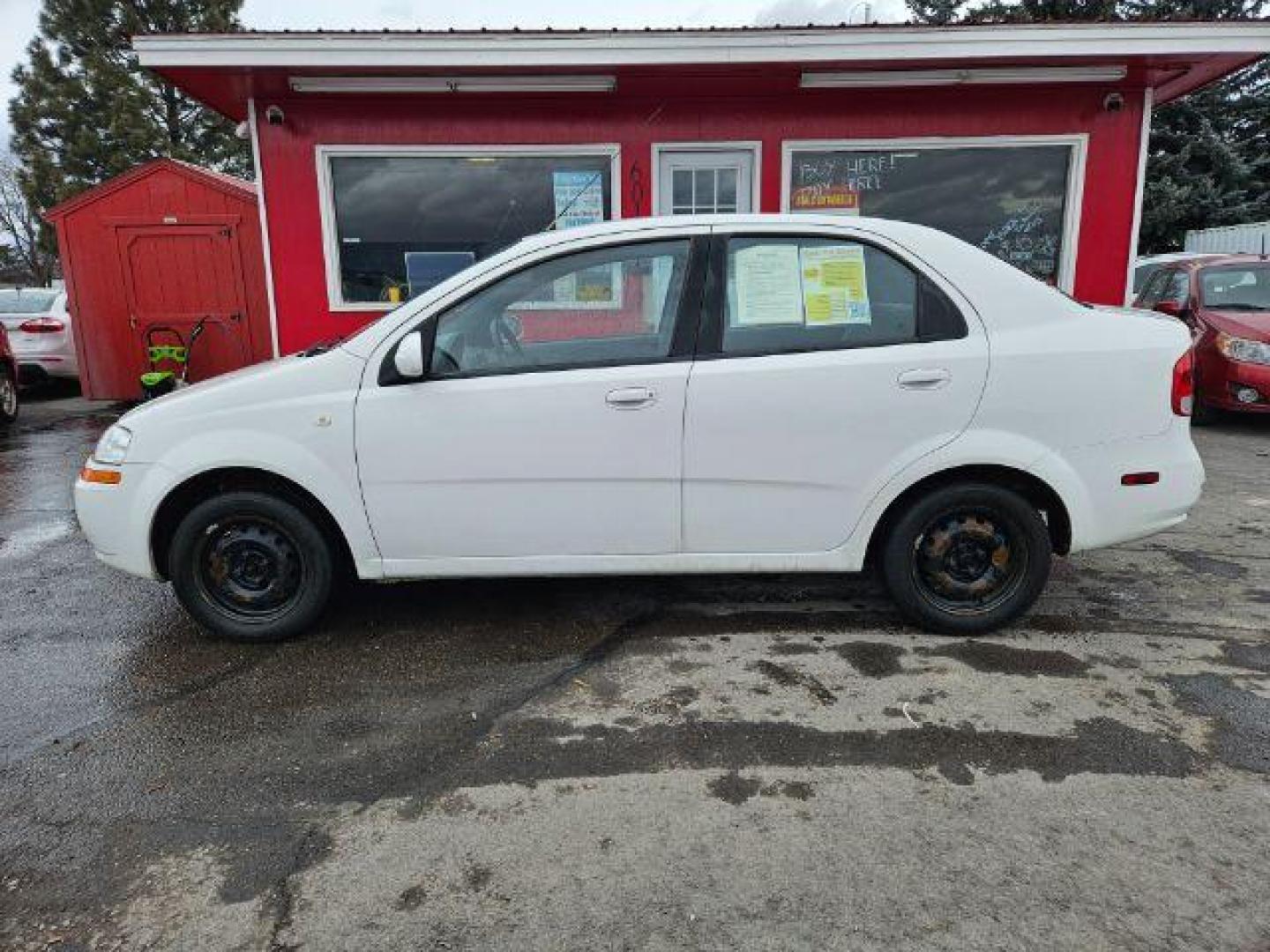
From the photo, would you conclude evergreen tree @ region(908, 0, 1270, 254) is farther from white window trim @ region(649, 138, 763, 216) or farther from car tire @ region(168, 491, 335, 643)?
car tire @ region(168, 491, 335, 643)

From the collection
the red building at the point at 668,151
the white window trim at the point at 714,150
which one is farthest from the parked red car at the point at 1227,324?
the white window trim at the point at 714,150

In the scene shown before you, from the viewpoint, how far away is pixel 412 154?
716 cm

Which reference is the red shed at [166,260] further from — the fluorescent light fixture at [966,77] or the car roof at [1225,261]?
the car roof at [1225,261]

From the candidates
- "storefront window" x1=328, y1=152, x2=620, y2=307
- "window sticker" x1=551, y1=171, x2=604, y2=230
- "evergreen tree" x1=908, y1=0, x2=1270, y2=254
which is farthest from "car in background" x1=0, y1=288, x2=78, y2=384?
"evergreen tree" x1=908, y1=0, x2=1270, y2=254

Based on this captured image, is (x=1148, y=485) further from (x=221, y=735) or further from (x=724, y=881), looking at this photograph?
(x=221, y=735)

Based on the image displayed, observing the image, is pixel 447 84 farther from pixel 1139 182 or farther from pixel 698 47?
pixel 1139 182

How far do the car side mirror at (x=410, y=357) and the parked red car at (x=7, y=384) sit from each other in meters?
8.45

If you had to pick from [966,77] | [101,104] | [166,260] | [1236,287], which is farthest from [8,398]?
[101,104]

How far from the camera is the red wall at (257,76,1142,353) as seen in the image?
705 centimetres

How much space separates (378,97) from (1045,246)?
5.79 metres

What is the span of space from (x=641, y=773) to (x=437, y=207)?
5.96 m

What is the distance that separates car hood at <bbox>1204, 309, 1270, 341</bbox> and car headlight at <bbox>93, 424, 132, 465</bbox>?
8835 mm

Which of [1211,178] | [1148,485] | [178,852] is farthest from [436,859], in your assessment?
[1211,178]

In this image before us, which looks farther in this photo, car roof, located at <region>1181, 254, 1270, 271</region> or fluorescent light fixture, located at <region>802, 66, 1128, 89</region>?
car roof, located at <region>1181, 254, 1270, 271</region>
